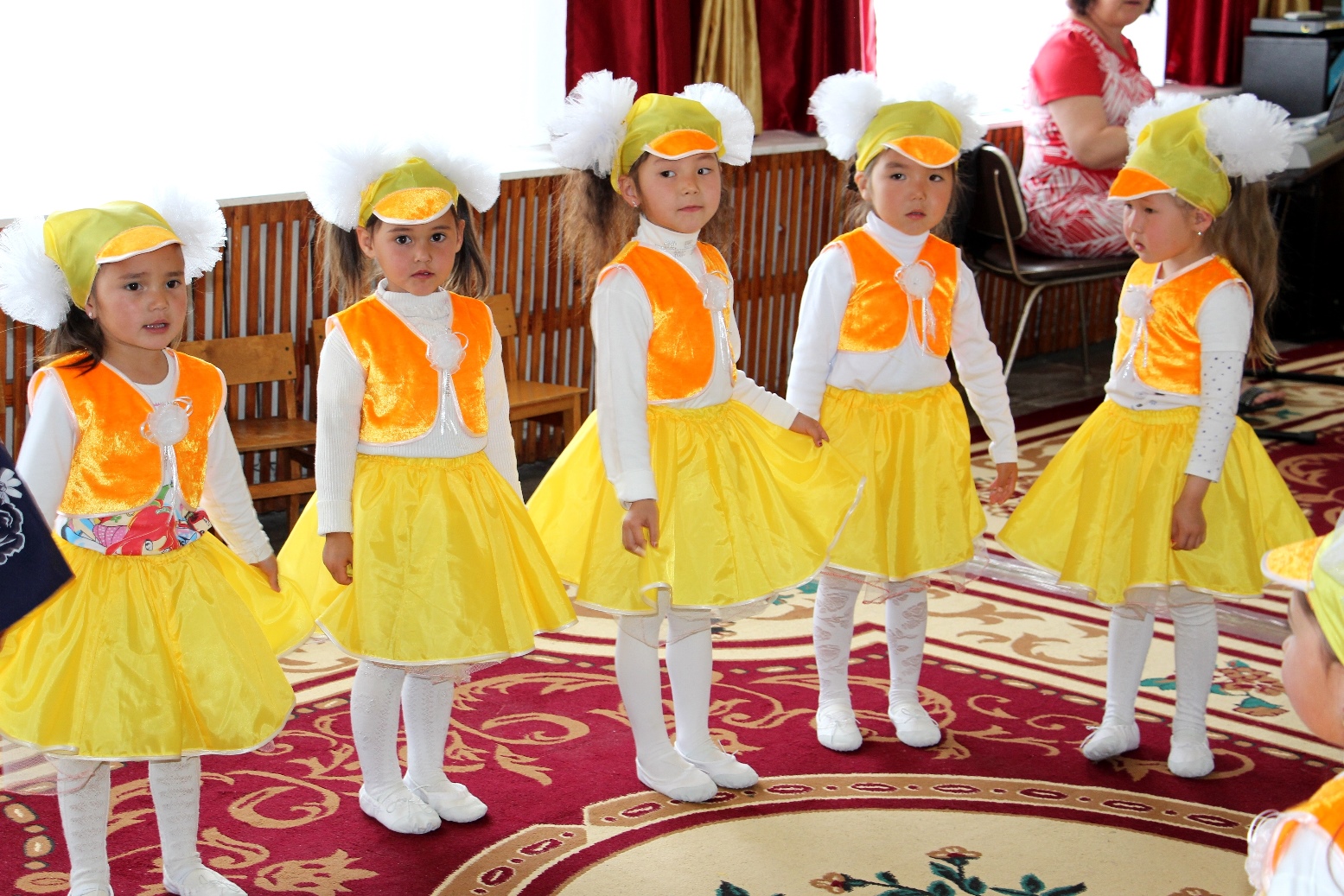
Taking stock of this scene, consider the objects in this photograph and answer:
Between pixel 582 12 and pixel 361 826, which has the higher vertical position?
pixel 582 12

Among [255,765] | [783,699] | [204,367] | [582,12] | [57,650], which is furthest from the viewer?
[582,12]

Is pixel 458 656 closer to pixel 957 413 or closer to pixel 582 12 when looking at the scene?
pixel 957 413

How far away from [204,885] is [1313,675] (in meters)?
1.58

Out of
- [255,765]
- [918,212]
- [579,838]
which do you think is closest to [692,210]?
[918,212]

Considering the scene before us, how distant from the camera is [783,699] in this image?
304 cm

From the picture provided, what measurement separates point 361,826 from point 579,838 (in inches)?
14.3

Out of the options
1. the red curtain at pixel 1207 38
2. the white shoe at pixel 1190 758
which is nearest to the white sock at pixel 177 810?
the white shoe at pixel 1190 758

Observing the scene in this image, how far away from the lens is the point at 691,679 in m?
2.59

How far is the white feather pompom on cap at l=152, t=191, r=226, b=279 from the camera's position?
219 cm

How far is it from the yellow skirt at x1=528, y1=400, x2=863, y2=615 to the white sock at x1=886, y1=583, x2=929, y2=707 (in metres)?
0.34

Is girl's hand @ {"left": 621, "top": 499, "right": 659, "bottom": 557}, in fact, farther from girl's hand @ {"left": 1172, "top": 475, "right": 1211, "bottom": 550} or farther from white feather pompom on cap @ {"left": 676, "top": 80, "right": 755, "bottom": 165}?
girl's hand @ {"left": 1172, "top": 475, "right": 1211, "bottom": 550}

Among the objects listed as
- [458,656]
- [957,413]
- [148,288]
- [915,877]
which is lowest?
[915,877]

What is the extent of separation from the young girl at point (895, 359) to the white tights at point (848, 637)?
0.12 ft

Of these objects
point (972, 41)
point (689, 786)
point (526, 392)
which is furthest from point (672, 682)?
point (972, 41)
